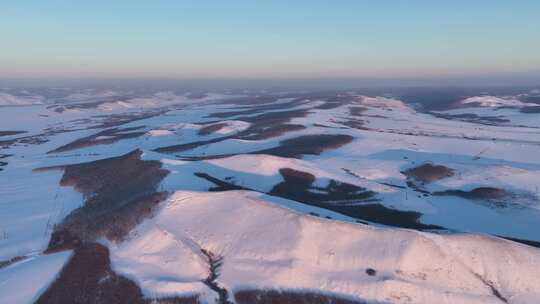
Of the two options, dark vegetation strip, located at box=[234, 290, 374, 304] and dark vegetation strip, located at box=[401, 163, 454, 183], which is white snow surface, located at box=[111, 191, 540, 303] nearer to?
dark vegetation strip, located at box=[234, 290, 374, 304]

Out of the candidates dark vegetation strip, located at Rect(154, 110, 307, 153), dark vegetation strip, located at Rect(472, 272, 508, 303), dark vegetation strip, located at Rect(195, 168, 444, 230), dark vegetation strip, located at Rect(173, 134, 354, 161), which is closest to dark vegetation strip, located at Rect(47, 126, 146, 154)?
dark vegetation strip, located at Rect(154, 110, 307, 153)

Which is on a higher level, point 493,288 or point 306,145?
point 306,145

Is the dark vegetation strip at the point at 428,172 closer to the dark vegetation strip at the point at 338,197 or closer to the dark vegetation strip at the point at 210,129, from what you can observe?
the dark vegetation strip at the point at 338,197

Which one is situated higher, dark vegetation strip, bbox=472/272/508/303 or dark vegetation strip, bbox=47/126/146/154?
dark vegetation strip, bbox=472/272/508/303

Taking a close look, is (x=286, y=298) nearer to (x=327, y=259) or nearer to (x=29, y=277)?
(x=327, y=259)

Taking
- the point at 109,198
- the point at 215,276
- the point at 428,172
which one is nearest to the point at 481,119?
the point at 428,172

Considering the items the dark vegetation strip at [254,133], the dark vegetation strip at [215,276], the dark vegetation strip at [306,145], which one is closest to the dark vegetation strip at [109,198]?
the dark vegetation strip at [215,276]

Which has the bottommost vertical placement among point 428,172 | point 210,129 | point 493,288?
point 493,288

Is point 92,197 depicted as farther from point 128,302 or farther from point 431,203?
point 431,203
